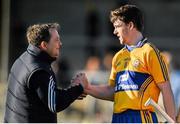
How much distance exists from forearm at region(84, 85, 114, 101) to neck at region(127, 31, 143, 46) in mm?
547

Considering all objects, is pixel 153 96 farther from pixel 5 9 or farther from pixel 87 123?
pixel 5 9

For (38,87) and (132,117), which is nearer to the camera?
(38,87)

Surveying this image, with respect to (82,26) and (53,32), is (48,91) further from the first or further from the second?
(82,26)

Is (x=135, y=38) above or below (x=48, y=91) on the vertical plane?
above

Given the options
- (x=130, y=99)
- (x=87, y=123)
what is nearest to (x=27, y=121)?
(x=130, y=99)

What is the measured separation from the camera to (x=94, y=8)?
2327cm

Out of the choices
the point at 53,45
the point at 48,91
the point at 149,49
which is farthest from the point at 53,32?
the point at 149,49

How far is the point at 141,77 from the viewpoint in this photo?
6.97 metres

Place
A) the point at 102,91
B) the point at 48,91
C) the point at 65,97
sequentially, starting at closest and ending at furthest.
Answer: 1. the point at 48,91
2. the point at 65,97
3. the point at 102,91

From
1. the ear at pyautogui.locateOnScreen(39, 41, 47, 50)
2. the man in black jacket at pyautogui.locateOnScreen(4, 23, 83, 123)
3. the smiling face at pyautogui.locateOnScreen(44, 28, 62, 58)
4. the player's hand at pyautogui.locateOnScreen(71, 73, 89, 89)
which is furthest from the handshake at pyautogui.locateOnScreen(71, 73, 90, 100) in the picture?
the ear at pyautogui.locateOnScreen(39, 41, 47, 50)

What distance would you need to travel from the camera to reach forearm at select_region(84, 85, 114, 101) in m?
7.41

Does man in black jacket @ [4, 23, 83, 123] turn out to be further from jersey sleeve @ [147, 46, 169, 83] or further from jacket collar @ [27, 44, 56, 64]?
jersey sleeve @ [147, 46, 169, 83]

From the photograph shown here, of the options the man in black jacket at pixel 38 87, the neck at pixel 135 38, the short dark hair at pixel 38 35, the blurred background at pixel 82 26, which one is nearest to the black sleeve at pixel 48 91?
the man in black jacket at pixel 38 87

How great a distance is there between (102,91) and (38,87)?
86 cm
